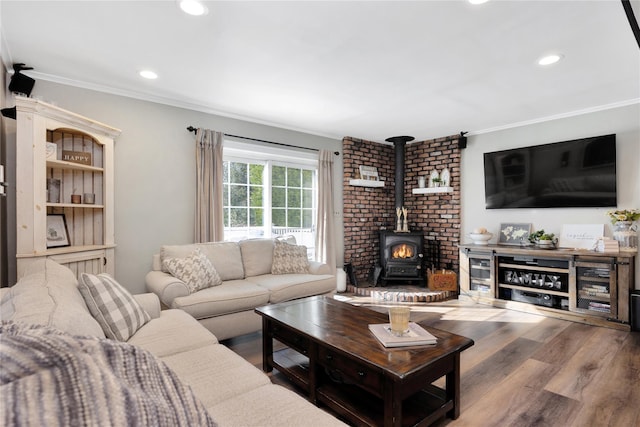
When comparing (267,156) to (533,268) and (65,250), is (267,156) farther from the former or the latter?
(533,268)

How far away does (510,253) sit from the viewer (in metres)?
3.99

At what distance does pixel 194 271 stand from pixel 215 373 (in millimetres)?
1629

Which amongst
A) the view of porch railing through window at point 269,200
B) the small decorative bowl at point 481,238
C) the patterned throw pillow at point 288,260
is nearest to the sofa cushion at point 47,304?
the patterned throw pillow at point 288,260

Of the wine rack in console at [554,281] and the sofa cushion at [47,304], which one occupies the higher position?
the sofa cushion at [47,304]

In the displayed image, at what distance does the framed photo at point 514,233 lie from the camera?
4.39 m

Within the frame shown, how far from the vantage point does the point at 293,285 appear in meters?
3.22

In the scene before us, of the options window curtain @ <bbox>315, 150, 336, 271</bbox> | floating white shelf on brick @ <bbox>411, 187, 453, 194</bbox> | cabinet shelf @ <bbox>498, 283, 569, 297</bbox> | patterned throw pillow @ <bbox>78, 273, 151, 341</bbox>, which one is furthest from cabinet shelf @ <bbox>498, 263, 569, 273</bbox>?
patterned throw pillow @ <bbox>78, 273, 151, 341</bbox>

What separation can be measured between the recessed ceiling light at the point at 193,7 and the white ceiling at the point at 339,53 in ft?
0.16

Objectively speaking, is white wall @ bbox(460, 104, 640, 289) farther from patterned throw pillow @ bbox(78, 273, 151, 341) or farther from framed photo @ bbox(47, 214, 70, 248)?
framed photo @ bbox(47, 214, 70, 248)

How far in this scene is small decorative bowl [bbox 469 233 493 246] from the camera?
14.6ft

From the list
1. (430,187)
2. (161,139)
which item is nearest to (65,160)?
(161,139)

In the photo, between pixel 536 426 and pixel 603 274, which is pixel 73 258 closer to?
pixel 536 426

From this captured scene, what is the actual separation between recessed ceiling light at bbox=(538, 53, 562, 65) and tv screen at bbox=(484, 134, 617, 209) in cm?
181

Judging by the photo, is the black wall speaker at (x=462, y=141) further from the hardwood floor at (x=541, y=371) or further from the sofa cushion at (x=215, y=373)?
the sofa cushion at (x=215, y=373)
